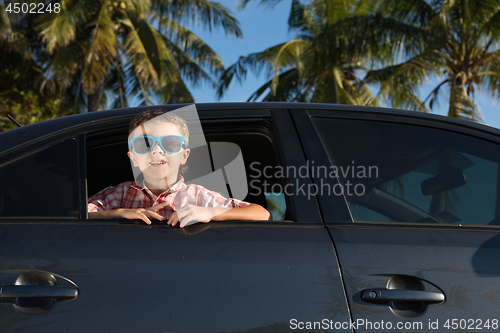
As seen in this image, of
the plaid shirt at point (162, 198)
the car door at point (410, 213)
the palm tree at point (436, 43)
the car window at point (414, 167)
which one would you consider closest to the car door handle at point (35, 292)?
the plaid shirt at point (162, 198)

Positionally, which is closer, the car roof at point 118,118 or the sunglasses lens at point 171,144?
the car roof at point 118,118

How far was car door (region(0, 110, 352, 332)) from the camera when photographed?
1.13m

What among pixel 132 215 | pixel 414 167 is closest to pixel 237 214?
pixel 132 215

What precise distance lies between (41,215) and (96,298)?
346 mm

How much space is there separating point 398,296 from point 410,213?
450 mm

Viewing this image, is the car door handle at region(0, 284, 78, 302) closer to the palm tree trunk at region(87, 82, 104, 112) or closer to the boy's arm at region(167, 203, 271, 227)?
the boy's arm at region(167, 203, 271, 227)

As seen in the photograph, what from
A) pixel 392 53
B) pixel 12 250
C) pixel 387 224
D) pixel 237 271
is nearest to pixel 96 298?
Answer: pixel 12 250

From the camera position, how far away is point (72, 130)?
1.41 m

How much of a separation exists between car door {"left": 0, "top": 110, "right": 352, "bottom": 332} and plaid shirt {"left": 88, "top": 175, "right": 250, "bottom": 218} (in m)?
0.39

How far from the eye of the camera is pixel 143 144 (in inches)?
62.4

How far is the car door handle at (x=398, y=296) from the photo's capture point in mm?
1188

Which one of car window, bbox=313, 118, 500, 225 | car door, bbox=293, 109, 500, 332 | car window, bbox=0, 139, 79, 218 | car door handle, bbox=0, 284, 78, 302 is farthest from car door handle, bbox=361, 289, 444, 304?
car window, bbox=0, 139, 79, 218

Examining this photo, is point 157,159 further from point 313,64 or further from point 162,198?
point 313,64

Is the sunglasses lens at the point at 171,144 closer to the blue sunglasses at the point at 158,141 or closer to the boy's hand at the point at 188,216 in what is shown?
the blue sunglasses at the point at 158,141
